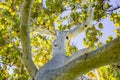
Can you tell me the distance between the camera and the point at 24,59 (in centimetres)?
456

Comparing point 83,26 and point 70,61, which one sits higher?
point 83,26

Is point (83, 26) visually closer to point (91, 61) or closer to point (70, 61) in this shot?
point (70, 61)

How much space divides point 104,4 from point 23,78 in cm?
397

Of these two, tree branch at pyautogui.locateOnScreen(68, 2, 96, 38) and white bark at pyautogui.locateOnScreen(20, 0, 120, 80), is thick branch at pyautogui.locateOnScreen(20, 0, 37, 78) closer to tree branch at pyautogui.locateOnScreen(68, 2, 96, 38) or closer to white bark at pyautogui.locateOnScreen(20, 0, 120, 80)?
white bark at pyautogui.locateOnScreen(20, 0, 120, 80)

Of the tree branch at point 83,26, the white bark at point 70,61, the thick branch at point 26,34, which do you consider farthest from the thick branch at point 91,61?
the tree branch at point 83,26

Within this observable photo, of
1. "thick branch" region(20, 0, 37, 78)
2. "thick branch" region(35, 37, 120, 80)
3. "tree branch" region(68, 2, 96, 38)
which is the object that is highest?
"tree branch" region(68, 2, 96, 38)

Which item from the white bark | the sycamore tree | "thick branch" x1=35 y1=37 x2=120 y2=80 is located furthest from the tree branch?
"thick branch" x1=35 y1=37 x2=120 y2=80

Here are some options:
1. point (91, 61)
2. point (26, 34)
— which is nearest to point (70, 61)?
point (91, 61)

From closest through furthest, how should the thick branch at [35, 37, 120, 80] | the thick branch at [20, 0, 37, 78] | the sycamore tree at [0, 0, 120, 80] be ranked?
the thick branch at [35, 37, 120, 80] < the thick branch at [20, 0, 37, 78] < the sycamore tree at [0, 0, 120, 80]

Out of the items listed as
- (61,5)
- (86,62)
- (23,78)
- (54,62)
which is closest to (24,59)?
(54,62)

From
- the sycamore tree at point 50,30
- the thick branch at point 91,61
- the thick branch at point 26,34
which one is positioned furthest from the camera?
the sycamore tree at point 50,30

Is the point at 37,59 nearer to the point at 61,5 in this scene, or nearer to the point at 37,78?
the point at 61,5

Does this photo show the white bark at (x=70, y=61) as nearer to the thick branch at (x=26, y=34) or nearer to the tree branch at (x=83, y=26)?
the thick branch at (x=26, y=34)

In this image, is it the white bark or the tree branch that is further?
the tree branch
